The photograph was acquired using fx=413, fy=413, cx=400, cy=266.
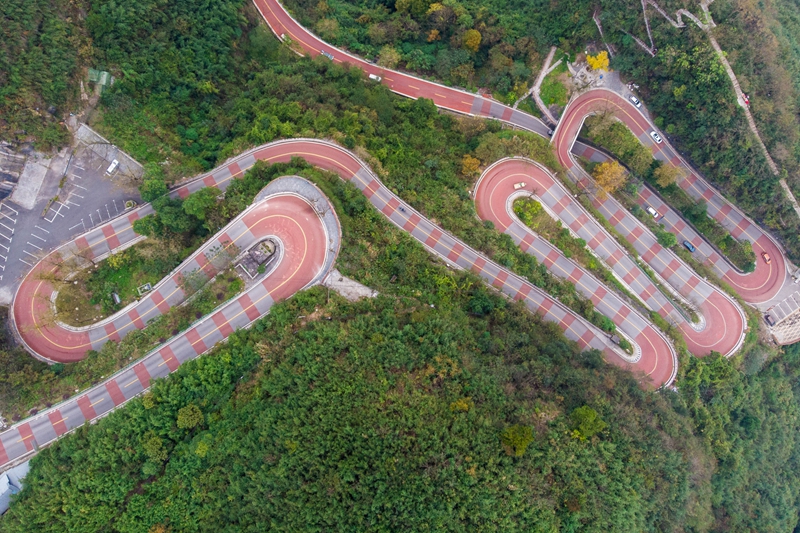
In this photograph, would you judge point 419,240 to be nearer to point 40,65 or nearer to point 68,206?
point 68,206

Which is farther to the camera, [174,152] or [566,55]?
[566,55]

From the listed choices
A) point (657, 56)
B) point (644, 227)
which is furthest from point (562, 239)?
point (657, 56)

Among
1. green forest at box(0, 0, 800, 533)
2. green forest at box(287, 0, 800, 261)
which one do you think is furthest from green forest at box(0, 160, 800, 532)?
green forest at box(287, 0, 800, 261)

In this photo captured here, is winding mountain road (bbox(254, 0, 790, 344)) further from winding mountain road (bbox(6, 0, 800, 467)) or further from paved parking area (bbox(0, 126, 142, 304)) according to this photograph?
paved parking area (bbox(0, 126, 142, 304))

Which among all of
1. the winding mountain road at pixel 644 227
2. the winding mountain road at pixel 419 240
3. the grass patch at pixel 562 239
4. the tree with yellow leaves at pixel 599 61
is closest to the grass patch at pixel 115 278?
the winding mountain road at pixel 419 240

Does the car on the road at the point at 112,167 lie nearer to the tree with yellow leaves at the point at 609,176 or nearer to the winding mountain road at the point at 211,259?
the winding mountain road at the point at 211,259

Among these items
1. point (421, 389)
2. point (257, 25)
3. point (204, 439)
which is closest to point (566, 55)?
point (257, 25)

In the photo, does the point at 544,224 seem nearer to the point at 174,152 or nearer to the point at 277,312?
the point at 277,312
